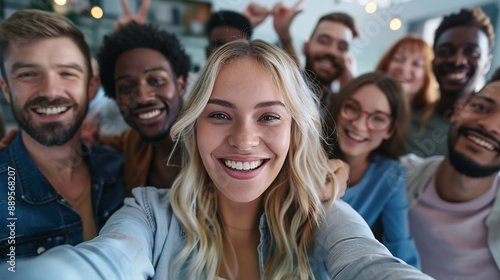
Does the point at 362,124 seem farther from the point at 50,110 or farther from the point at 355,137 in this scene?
the point at 50,110

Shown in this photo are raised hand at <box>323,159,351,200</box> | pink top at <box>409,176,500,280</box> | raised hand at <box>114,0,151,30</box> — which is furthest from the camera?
raised hand at <box>114,0,151,30</box>

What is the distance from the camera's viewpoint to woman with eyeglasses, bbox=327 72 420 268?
1006 millimetres

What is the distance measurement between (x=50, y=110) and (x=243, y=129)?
0.55m

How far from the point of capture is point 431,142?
5.15ft

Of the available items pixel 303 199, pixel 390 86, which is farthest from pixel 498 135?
pixel 303 199

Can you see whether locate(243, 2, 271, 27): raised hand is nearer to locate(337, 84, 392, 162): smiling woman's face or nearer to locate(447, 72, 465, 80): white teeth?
locate(337, 84, 392, 162): smiling woman's face

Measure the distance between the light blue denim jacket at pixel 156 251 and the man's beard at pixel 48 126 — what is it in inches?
10.9

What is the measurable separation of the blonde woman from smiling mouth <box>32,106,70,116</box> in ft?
1.04

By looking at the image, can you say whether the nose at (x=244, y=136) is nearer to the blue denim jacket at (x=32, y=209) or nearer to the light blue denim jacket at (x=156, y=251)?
the light blue denim jacket at (x=156, y=251)

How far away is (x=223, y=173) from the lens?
0.72 m

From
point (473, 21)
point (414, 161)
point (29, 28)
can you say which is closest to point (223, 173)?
point (29, 28)

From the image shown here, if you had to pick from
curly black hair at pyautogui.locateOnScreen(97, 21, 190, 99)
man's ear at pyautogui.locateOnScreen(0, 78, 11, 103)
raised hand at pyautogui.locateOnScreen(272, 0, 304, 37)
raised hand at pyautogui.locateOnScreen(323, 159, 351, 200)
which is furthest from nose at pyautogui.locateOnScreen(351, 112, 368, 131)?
man's ear at pyautogui.locateOnScreen(0, 78, 11, 103)

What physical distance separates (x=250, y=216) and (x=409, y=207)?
719mm

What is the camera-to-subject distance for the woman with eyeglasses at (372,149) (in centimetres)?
101
